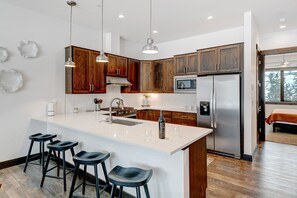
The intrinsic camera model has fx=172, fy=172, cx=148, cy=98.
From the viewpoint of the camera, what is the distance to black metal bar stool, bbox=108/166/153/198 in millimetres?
1610

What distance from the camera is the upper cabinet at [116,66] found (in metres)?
4.54

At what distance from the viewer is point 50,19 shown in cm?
379

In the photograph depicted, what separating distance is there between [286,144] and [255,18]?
345 cm

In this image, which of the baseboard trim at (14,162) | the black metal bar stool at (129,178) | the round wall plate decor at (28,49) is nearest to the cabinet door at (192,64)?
the black metal bar stool at (129,178)

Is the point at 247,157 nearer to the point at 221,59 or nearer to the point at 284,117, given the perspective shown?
the point at 221,59

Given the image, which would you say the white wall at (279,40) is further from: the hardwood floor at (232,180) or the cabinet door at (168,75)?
the hardwood floor at (232,180)

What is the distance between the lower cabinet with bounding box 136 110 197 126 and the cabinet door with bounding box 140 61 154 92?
30.5 inches

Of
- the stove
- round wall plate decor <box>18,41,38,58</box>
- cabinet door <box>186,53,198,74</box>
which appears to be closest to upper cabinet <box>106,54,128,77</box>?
the stove

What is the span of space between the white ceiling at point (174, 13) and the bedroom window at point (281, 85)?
4677 mm


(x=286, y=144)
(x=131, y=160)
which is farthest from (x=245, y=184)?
(x=286, y=144)

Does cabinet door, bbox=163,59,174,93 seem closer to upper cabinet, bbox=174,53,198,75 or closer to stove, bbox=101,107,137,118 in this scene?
upper cabinet, bbox=174,53,198,75

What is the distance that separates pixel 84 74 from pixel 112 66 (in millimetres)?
845

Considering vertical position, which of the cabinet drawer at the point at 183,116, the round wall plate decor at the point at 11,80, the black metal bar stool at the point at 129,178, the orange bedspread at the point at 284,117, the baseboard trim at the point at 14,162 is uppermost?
the round wall plate decor at the point at 11,80

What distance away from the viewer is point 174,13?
361 centimetres
